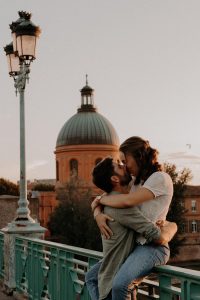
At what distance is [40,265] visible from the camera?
349 inches

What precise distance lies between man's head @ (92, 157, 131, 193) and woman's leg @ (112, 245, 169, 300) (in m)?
0.52

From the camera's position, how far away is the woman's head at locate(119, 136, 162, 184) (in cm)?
477

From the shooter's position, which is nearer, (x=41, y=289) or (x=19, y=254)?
(x=41, y=289)

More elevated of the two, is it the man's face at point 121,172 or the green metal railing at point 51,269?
the man's face at point 121,172

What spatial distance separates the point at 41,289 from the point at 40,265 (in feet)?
1.06

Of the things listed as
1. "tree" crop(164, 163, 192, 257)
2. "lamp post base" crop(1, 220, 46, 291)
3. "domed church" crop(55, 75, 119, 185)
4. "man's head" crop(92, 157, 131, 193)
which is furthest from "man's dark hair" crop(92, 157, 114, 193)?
"domed church" crop(55, 75, 119, 185)

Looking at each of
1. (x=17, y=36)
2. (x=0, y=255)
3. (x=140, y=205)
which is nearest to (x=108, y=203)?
(x=140, y=205)

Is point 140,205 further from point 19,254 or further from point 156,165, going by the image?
point 19,254

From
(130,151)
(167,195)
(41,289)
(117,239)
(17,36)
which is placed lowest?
(41,289)

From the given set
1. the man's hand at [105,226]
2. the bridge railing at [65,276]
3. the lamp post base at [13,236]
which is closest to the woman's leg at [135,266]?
the bridge railing at [65,276]

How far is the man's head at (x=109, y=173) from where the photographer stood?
476 cm

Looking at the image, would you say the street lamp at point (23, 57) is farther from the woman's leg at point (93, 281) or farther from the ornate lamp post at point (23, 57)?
the woman's leg at point (93, 281)

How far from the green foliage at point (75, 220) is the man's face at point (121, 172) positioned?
49440 millimetres

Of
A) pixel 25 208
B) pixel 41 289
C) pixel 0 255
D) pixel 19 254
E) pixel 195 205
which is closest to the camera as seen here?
pixel 41 289
